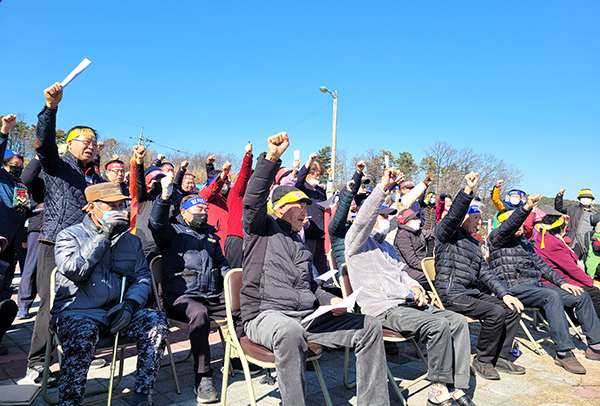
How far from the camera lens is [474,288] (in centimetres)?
482

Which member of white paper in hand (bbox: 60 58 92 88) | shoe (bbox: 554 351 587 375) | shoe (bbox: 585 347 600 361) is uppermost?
white paper in hand (bbox: 60 58 92 88)

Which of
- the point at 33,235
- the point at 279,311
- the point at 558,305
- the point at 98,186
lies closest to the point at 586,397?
the point at 558,305

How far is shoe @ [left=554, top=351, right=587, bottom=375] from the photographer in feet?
15.0

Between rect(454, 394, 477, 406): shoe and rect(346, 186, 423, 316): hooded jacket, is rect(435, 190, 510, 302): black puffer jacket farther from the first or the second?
rect(454, 394, 477, 406): shoe

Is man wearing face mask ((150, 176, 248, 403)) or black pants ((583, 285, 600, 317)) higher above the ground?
man wearing face mask ((150, 176, 248, 403))

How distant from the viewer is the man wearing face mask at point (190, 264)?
12.2 feet

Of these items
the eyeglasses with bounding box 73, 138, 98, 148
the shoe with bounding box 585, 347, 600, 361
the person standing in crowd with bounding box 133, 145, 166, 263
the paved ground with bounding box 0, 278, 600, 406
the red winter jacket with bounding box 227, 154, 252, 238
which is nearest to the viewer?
the paved ground with bounding box 0, 278, 600, 406

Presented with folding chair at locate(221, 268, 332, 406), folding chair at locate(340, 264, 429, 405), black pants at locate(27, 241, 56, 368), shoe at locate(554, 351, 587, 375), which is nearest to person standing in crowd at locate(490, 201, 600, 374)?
shoe at locate(554, 351, 587, 375)

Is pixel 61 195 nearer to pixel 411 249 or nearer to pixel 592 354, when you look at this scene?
pixel 411 249

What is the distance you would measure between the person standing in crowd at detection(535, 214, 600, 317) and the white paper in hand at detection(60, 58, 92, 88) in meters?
5.92

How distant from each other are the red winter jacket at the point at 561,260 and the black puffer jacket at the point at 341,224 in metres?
3.23

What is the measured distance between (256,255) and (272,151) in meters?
0.81

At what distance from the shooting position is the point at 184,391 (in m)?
3.64

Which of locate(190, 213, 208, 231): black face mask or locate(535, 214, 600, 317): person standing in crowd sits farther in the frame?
locate(535, 214, 600, 317): person standing in crowd
